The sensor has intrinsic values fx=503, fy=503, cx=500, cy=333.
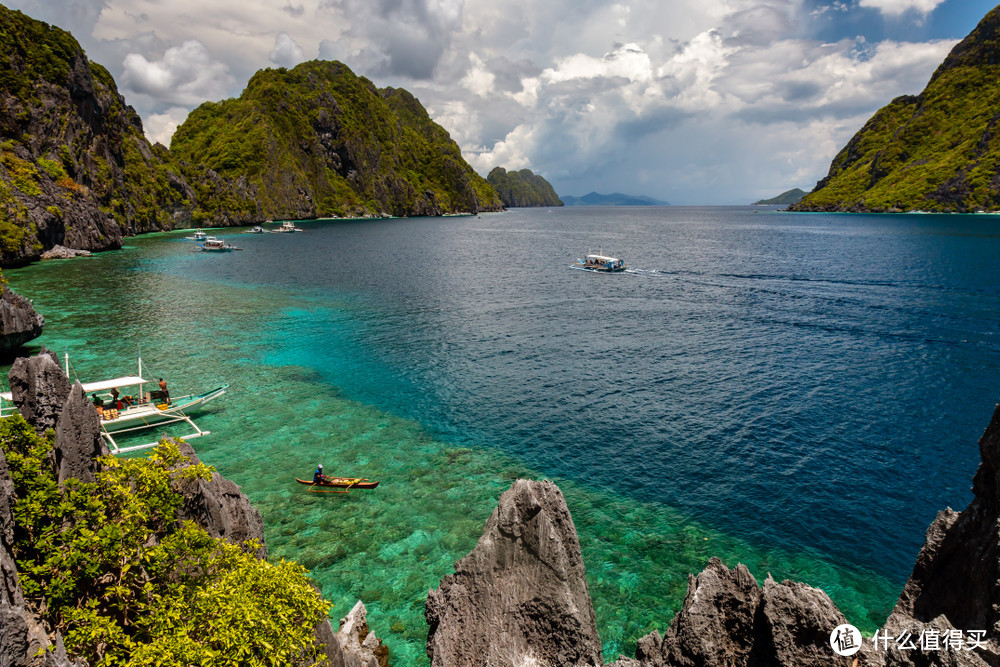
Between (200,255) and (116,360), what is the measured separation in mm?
106409

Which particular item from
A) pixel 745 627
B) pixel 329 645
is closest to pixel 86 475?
pixel 329 645

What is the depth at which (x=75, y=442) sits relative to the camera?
66.6 ft

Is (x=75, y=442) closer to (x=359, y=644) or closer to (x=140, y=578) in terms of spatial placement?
(x=140, y=578)

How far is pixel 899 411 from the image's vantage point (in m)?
46.6

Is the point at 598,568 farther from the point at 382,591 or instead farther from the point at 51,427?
the point at 51,427

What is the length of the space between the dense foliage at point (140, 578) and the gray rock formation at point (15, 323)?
46945 mm

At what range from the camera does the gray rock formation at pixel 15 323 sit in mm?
53344

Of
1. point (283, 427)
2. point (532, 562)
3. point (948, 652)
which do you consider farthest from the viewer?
point (283, 427)

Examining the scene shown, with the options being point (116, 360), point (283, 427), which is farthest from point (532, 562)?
point (116, 360)

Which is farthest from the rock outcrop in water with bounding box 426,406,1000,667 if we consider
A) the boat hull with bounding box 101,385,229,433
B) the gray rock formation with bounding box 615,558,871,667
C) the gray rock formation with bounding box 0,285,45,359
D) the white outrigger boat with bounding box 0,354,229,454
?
the gray rock formation with bounding box 0,285,45,359

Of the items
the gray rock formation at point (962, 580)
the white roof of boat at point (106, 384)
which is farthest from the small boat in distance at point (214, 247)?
the gray rock formation at point (962, 580)

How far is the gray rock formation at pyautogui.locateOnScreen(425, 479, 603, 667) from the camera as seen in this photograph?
61.3 ft

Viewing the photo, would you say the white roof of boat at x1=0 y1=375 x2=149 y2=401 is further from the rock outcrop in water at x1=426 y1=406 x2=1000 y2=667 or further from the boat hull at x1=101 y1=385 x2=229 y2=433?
the rock outcrop in water at x1=426 y1=406 x2=1000 y2=667

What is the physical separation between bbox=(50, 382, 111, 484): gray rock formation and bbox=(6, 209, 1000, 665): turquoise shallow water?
1218cm
